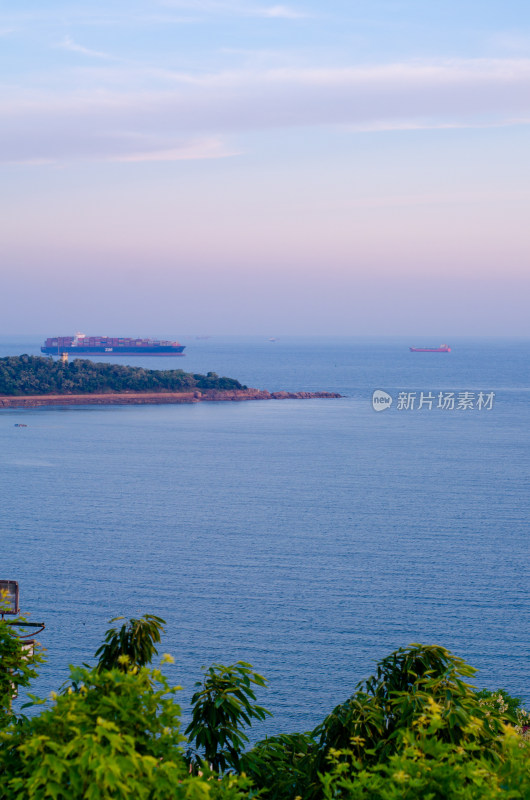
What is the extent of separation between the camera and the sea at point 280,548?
3344cm

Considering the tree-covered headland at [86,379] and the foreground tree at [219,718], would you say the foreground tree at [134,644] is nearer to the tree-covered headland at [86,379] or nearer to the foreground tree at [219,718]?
the foreground tree at [219,718]

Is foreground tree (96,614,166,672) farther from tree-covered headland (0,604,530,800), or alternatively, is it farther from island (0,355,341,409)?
island (0,355,341,409)

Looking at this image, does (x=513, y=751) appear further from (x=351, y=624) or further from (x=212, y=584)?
(x=212, y=584)

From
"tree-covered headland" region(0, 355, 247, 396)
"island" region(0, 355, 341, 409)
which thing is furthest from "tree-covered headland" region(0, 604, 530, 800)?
"tree-covered headland" region(0, 355, 247, 396)

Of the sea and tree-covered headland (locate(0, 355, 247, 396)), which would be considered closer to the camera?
the sea

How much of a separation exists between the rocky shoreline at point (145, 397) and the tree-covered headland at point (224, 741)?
441ft

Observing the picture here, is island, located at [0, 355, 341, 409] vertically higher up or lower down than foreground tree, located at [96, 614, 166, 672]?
higher up

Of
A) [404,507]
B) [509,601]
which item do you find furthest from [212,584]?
[404,507]

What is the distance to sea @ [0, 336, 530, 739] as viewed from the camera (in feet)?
110

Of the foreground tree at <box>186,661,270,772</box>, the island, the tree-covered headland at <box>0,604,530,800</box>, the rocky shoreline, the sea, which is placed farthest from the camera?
the island

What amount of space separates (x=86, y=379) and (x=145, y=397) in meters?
11.7

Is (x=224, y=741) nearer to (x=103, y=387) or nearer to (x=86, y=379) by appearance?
(x=103, y=387)

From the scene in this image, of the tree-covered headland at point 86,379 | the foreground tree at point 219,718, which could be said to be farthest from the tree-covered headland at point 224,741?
the tree-covered headland at point 86,379

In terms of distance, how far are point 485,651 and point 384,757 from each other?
25.9m
